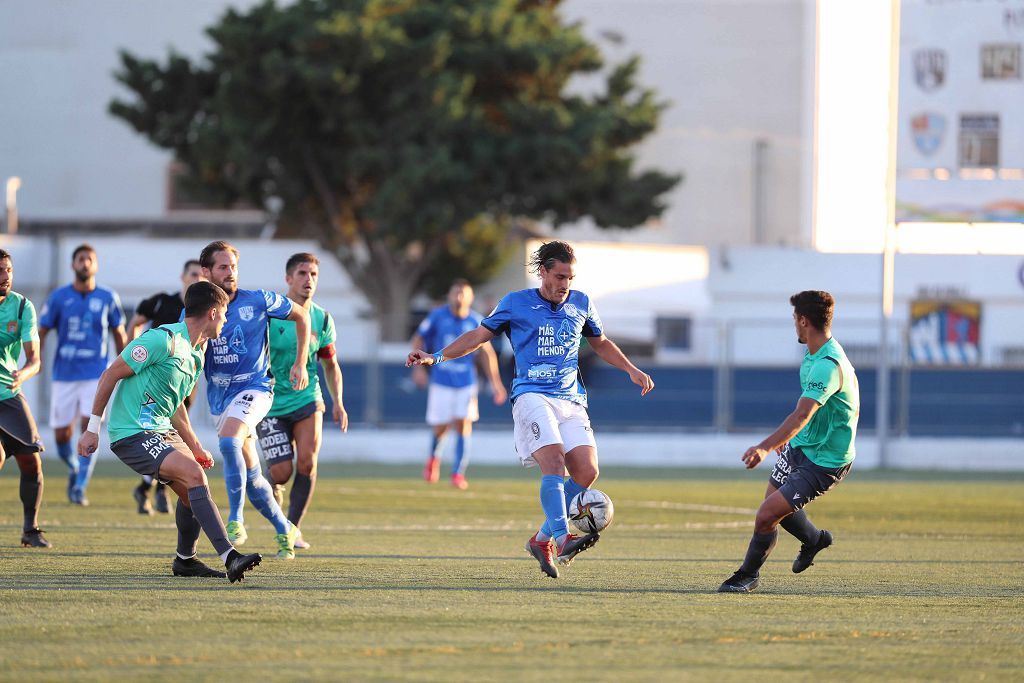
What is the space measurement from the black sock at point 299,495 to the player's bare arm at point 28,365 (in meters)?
1.86

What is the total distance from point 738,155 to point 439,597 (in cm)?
4817

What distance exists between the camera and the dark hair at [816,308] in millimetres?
8766

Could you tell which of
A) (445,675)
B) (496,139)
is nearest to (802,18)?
(496,139)

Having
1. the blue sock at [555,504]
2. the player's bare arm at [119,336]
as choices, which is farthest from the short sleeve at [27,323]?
the blue sock at [555,504]

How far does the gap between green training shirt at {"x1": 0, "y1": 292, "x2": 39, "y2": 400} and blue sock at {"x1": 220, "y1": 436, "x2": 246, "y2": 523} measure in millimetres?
1492

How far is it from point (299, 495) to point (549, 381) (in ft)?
7.92

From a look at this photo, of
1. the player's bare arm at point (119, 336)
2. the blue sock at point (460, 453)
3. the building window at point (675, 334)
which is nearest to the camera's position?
the player's bare arm at point (119, 336)

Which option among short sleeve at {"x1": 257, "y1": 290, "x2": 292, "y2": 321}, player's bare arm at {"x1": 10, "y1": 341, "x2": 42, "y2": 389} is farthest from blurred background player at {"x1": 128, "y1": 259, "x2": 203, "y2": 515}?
short sleeve at {"x1": 257, "y1": 290, "x2": 292, "y2": 321}

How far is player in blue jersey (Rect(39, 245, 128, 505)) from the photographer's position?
1363 cm

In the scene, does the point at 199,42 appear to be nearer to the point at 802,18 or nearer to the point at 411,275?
the point at 411,275

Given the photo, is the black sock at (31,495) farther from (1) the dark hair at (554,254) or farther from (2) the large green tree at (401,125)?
(2) the large green tree at (401,125)

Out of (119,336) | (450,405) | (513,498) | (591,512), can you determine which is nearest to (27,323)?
(119,336)

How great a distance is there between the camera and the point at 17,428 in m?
10.2

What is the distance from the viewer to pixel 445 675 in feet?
19.9
